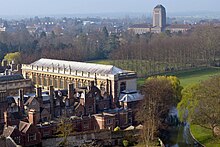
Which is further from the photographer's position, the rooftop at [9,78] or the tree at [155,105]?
the rooftop at [9,78]

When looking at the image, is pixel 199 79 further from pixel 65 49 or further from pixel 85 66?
pixel 65 49

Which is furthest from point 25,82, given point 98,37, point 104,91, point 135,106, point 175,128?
point 98,37

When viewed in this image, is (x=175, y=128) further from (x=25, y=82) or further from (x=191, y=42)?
(x=191, y=42)

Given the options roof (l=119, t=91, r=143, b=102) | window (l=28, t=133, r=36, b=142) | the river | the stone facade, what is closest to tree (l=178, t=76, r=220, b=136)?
the river

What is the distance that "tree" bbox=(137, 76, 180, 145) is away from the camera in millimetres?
37125

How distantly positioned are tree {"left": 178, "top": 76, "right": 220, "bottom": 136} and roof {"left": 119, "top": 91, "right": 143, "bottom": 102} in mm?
5868

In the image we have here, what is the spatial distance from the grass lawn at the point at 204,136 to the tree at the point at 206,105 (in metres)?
0.61

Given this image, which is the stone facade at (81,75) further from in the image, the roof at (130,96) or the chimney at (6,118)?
the chimney at (6,118)

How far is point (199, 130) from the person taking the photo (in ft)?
143

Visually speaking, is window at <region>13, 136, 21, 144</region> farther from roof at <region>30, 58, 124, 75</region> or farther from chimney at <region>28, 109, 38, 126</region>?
roof at <region>30, 58, 124, 75</region>

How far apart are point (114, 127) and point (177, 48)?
52038 mm

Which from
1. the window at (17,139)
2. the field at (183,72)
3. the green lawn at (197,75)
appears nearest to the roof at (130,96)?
the window at (17,139)

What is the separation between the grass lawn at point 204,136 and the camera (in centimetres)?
3862

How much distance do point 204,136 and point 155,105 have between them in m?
4.96
